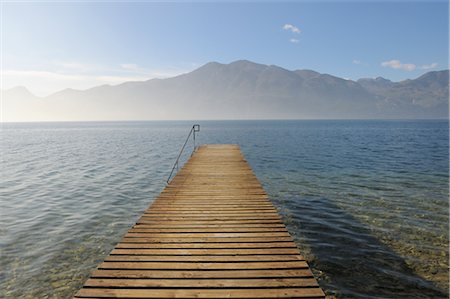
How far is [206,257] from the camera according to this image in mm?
5941

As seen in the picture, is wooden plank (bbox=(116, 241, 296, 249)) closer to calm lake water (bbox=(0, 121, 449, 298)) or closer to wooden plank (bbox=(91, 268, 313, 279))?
wooden plank (bbox=(91, 268, 313, 279))

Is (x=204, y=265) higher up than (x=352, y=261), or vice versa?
(x=204, y=265)

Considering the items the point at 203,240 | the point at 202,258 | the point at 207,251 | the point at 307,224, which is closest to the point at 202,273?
the point at 202,258

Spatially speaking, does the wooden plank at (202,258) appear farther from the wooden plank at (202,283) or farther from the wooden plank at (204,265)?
the wooden plank at (202,283)

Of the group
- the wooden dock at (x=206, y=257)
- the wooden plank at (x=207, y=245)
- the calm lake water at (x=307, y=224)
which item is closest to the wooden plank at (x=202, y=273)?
the wooden dock at (x=206, y=257)

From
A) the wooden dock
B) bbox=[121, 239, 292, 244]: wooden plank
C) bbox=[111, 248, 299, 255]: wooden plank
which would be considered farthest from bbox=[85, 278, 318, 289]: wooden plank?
bbox=[121, 239, 292, 244]: wooden plank

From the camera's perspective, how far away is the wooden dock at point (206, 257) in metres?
4.80

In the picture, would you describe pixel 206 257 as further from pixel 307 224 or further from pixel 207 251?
pixel 307 224

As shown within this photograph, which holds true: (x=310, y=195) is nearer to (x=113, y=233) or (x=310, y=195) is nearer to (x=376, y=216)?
(x=376, y=216)

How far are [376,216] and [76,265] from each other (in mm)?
13037

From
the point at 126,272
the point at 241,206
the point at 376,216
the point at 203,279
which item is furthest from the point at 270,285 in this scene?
the point at 376,216

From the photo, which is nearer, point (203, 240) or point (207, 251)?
point (207, 251)

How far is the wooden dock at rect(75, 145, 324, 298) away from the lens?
4.80 metres

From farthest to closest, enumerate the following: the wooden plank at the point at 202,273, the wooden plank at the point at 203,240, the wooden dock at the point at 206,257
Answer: the wooden plank at the point at 203,240 → the wooden plank at the point at 202,273 → the wooden dock at the point at 206,257
